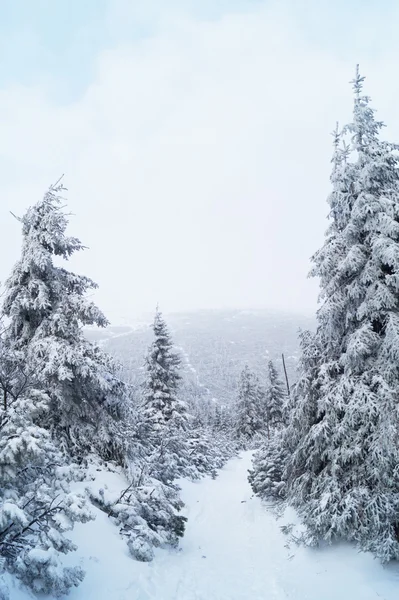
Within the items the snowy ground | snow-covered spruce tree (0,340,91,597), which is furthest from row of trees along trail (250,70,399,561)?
snow-covered spruce tree (0,340,91,597)

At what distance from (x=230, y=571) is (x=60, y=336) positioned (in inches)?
321

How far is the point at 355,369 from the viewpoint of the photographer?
918 cm

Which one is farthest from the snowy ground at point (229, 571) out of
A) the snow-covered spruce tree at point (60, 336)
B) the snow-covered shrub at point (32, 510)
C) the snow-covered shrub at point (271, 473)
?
the snow-covered spruce tree at point (60, 336)

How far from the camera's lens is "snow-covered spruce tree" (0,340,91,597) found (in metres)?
5.27

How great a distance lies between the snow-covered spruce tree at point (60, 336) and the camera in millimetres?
11273

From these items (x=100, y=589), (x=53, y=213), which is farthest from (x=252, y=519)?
(x=53, y=213)

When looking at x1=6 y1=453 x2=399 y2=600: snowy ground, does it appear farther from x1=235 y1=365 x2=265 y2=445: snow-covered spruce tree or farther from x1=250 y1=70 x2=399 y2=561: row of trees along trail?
x1=235 y1=365 x2=265 y2=445: snow-covered spruce tree

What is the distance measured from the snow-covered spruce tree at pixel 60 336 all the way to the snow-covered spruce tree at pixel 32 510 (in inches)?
173

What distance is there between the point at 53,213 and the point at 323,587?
12.6 metres

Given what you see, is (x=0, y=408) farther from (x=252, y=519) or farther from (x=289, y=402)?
(x=252, y=519)

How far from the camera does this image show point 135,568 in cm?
770

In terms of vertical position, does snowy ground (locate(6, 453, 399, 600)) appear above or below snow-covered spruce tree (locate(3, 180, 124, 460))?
below

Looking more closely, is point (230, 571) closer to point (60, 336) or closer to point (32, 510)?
point (32, 510)

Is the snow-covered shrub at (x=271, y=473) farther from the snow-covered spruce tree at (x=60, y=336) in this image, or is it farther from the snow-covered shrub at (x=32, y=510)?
the snow-covered shrub at (x=32, y=510)
